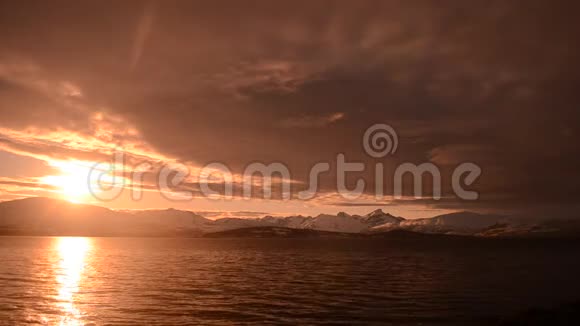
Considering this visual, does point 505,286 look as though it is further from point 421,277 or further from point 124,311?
point 124,311

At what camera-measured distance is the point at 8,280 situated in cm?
7088

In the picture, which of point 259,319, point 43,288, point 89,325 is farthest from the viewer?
point 43,288

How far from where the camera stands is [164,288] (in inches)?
2421

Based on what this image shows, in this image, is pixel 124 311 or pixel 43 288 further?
pixel 43 288

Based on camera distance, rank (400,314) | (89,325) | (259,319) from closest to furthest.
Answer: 1. (89,325)
2. (259,319)
3. (400,314)

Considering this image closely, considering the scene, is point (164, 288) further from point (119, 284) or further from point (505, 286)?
point (505, 286)

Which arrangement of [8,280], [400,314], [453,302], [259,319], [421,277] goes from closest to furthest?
[259,319] → [400,314] → [453,302] → [8,280] → [421,277]

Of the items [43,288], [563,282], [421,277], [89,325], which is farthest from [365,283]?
[43,288]

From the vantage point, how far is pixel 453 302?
166ft

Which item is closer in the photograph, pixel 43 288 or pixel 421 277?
pixel 43 288

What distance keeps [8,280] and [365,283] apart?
5810cm

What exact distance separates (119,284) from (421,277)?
52.3m

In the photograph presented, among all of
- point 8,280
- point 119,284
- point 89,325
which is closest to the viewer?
point 89,325

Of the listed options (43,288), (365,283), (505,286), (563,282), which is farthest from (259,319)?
(563,282)
